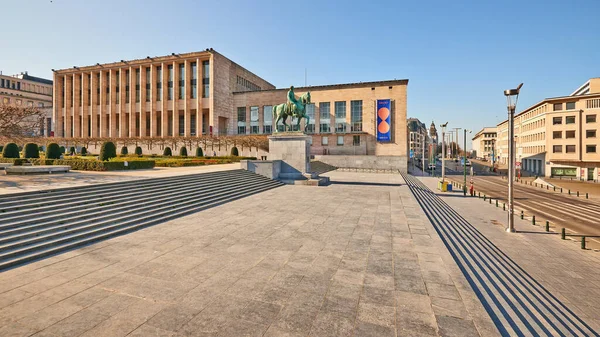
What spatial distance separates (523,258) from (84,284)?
1535cm

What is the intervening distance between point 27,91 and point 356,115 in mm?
108456

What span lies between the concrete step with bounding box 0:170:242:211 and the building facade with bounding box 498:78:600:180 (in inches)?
2744

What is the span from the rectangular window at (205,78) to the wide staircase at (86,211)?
4546 cm

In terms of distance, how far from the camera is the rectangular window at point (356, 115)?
188 ft

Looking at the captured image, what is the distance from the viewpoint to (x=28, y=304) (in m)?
5.54

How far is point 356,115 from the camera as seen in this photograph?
57.6m

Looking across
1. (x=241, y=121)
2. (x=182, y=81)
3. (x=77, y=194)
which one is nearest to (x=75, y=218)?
(x=77, y=194)

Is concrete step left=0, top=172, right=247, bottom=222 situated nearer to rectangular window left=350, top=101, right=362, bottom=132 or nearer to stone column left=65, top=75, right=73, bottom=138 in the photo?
rectangular window left=350, top=101, right=362, bottom=132

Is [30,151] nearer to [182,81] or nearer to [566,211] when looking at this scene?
[182,81]

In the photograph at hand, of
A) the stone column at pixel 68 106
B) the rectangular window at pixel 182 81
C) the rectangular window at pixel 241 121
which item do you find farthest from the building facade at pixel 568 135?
the stone column at pixel 68 106

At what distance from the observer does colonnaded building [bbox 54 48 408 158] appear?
5644 cm

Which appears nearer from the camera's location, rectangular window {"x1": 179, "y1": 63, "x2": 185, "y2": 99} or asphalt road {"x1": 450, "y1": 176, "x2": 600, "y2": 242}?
asphalt road {"x1": 450, "y1": 176, "x2": 600, "y2": 242}

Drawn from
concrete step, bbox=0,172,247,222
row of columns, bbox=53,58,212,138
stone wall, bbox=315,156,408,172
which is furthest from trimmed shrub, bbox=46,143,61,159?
stone wall, bbox=315,156,408,172

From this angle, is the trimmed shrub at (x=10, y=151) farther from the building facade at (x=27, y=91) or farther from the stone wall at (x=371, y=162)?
the building facade at (x=27, y=91)
